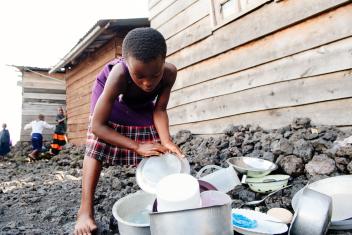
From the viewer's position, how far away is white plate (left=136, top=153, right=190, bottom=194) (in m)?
2.09

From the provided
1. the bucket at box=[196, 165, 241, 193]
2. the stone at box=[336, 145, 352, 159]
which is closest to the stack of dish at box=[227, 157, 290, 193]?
the bucket at box=[196, 165, 241, 193]

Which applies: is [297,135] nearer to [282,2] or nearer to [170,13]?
[282,2]

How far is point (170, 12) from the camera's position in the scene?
5.59 m

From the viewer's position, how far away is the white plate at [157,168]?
6.87 ft

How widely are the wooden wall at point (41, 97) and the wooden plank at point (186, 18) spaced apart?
987cm

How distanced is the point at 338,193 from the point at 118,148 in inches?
61.7

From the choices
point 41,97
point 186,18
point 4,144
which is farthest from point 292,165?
point 41,97

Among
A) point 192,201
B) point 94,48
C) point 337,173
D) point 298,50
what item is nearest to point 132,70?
point 192,201

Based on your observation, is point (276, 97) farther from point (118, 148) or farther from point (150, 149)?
point (150, 149)

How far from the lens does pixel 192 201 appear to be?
60.5 inches

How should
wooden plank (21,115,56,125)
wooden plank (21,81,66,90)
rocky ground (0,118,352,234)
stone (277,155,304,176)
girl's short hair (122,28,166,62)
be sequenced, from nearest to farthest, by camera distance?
girl's short hair (122,28,166,62) → rocky ground (0,118,352,234) → stone (277,155,304,176) → wooden plank (21,115,56,125) → wooden plank (21,81,66,90)

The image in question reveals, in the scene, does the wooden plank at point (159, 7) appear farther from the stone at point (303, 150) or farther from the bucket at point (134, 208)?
the bucket at point (134, 208)

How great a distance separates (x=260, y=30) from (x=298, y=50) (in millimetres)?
609

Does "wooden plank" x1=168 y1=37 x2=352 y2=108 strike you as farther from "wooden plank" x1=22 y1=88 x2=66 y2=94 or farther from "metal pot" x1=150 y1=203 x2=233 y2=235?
"wooden plank" x1=22 y1=88 x2=66 y2=94
